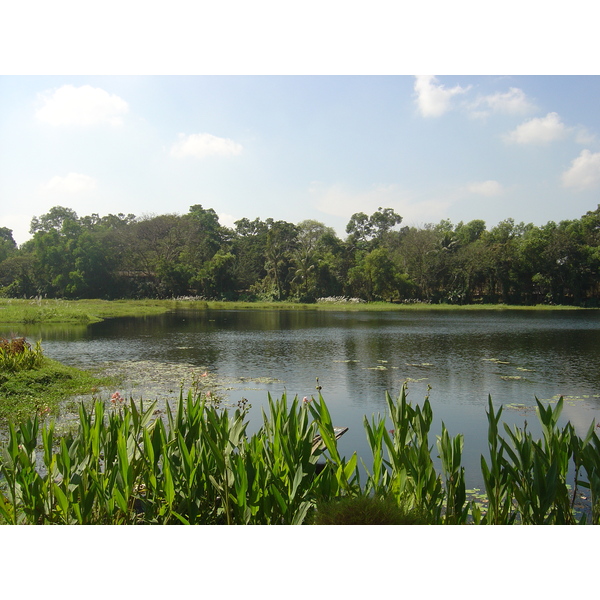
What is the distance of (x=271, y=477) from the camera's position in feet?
7.33

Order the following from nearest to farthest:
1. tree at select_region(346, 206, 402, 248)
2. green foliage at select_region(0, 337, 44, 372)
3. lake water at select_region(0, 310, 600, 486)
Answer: lake water at select_region(0, 310, 600, 486) → green foliage at select_region(0, 337, 44, 372) → tree at select_region(346, 206, 402, 248)

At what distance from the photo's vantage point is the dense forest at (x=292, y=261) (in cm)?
852

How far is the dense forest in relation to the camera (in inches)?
335

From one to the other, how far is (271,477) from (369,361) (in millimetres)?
6370

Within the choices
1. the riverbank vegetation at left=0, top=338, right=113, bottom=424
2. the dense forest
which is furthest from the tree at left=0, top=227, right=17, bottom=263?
the riverbank vegetation at left=0, top=338, right=113, bottom=424

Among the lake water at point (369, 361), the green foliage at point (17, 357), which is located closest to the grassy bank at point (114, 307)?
the lake water at point (369, 361)

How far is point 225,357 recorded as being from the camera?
29.4 ft

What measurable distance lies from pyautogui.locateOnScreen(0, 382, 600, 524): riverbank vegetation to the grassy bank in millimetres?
7794

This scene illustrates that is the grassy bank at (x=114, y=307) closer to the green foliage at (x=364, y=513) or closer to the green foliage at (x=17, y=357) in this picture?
the green foliage at (x=17, y=357)

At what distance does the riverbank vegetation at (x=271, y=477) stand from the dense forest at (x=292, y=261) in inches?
238

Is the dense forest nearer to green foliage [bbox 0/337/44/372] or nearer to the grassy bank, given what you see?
the grassy bank

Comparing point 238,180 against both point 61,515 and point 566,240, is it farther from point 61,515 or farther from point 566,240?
point 566,240

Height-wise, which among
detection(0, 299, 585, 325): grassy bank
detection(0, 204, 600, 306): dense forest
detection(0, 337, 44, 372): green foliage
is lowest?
detection(0, 337, 44, 372): green foliage

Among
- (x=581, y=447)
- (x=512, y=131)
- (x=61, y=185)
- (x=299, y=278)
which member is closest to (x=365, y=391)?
(x=512, y=131)
